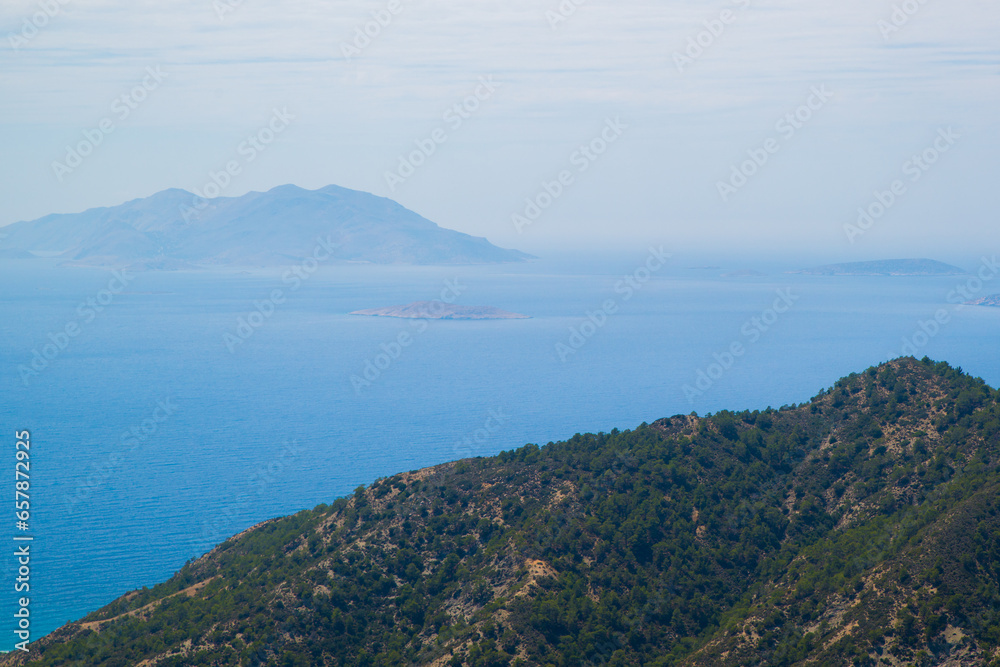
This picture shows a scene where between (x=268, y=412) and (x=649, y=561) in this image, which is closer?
(x=649, y=561)

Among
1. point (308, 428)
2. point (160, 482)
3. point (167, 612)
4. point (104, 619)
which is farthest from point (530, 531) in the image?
point (308, 428)

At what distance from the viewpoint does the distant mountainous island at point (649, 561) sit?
1467 inches

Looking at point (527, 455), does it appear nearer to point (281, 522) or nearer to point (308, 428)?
point (281, 522)

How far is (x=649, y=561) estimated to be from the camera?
47.7m

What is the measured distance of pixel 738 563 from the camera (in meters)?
48.0

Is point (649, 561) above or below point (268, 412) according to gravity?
below

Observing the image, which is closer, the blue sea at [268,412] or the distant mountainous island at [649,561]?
the distant mountainous island at [649,561]

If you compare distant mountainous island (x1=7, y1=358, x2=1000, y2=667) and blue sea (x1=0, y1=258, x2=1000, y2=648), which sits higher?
blue sea (x1=0, y1=258, x2=1000, y2=648)

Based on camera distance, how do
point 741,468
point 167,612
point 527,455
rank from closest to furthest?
point 167,612, point 741,468, point 527,455

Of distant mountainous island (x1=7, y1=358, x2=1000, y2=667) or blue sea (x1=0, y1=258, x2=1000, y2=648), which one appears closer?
distant mountainous island (x1=7, y1=358, x2=1000, y2=667)

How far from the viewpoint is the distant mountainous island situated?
37250mm

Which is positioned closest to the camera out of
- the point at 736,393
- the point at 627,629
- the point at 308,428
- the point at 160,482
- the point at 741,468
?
the point at 627,629

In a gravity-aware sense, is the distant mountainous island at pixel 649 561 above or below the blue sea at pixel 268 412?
below

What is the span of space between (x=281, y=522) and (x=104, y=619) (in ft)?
50.7
